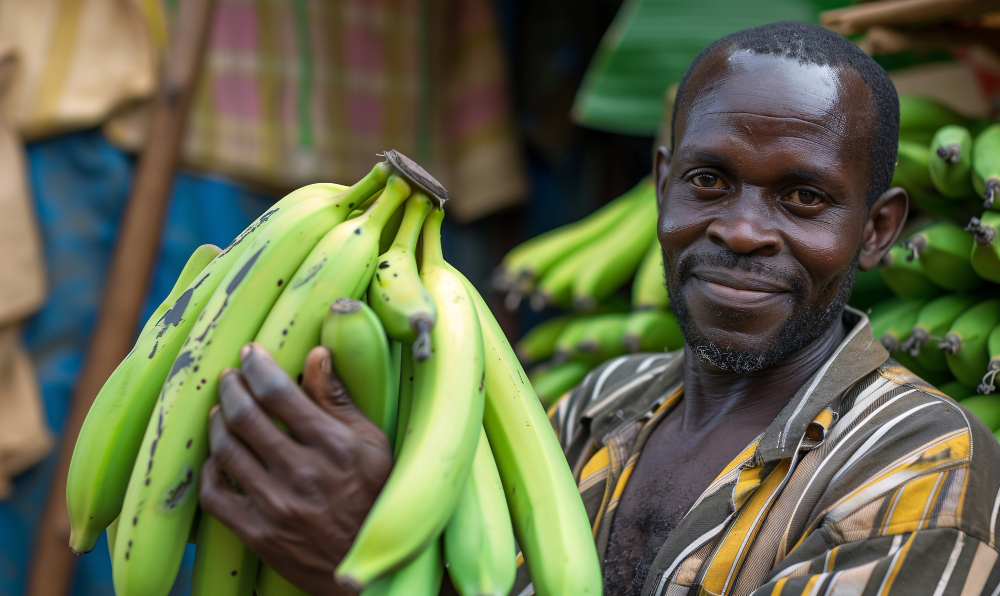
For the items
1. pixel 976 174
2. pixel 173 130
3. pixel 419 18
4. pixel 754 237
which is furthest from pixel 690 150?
pixel 419 18

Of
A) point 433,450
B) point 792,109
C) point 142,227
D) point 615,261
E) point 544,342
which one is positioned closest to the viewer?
point 433,450

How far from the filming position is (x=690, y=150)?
1689 mm

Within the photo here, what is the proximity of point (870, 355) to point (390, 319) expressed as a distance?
40.7 inches

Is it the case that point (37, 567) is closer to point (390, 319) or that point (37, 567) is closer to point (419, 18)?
point (390, 319)

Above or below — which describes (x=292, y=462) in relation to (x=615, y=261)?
above

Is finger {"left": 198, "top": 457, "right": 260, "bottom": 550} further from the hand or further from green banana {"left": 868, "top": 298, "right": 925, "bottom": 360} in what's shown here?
green banana {"left": 868, "top": 298, "right": 925, "bottom": 360}

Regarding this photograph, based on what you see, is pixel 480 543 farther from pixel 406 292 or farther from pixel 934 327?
pixel 934 327

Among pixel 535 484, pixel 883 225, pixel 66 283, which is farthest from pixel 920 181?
pixel 66 283

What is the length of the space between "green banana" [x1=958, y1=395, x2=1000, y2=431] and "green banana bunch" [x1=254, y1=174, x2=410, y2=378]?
56.8 inches

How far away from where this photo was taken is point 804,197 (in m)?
1.59

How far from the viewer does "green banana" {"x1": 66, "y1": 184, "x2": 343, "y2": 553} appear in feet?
4.08

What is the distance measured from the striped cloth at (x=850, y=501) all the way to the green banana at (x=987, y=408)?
39 centimetres

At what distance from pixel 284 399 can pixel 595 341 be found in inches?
76.2

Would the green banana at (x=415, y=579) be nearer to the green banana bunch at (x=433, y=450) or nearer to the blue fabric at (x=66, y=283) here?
the green banana bunch at (x=433, y=450)
